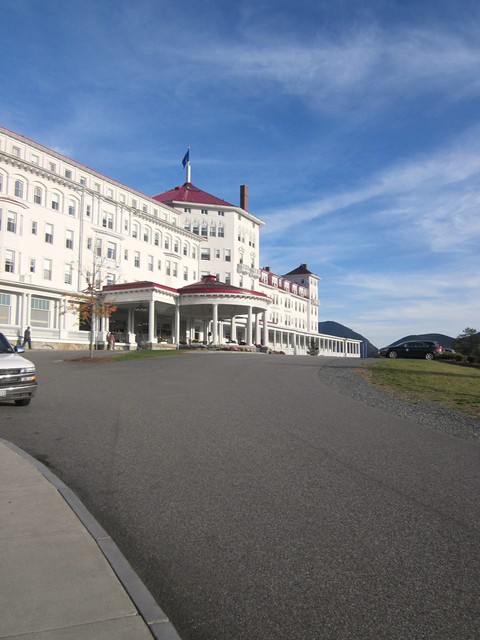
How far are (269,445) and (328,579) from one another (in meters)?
4.72

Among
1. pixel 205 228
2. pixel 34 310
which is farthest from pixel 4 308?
pixel 205 228

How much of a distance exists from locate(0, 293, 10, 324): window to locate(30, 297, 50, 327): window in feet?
6.61

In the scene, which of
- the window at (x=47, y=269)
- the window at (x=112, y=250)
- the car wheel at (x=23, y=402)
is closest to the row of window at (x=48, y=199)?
the window at (x=112, y=250)

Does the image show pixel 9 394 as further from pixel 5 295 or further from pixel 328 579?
pixel 5 295

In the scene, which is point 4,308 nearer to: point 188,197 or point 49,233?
point 49,233

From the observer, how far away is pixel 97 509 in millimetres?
5680

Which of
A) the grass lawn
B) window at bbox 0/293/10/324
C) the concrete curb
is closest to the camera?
the concrete curb

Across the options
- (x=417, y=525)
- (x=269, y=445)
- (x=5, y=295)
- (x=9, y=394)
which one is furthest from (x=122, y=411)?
(x=5, y=295)

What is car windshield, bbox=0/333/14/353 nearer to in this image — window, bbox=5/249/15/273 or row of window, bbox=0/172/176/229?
window, bbox=5/249/15/273

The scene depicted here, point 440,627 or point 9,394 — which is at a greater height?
point 9,394

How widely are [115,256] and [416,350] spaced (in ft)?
102

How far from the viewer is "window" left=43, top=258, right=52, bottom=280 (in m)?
48.3

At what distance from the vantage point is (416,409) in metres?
13.9

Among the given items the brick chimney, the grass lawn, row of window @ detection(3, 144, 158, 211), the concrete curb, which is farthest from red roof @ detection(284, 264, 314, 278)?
the concrete curb
